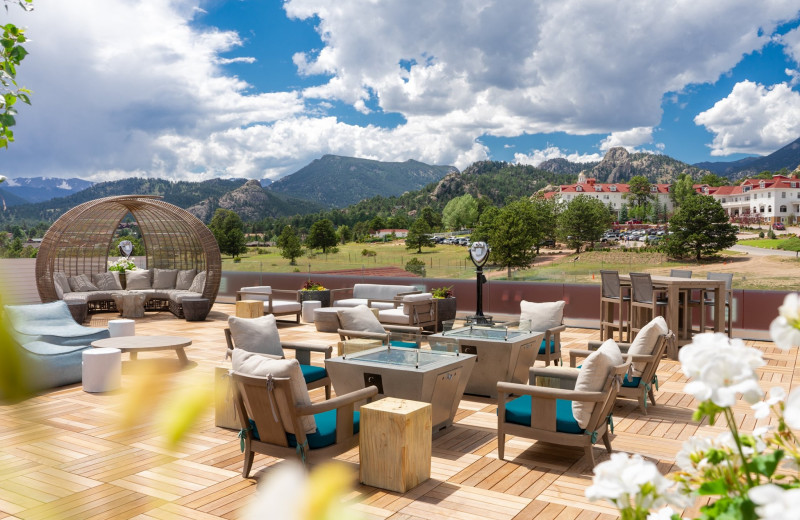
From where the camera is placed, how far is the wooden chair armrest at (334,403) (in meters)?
3.72

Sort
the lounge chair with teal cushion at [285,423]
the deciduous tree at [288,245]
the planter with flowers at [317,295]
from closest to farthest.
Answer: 1. the lounge chair with teal cushion at [285,423]
2. the planter with flowers at [317,295]
3. the deciduous tree at [288,245]

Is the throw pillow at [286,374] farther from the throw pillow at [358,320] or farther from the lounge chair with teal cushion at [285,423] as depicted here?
the throw pillow at [358,320]

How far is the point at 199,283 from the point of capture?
498 inches

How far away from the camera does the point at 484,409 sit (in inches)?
229

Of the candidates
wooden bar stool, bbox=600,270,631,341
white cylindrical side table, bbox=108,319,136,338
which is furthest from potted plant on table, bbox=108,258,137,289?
wooden bar stool, bbox=600,270,631,341

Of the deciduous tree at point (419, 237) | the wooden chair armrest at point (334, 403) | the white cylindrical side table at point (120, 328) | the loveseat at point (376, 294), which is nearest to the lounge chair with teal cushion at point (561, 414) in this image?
the wooden chair armrest at point (334, 403)

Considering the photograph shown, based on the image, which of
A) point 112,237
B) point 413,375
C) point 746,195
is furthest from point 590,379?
point 746,195

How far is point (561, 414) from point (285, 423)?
188cm

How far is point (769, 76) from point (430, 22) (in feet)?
467

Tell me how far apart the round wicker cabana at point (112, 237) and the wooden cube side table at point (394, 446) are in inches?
349

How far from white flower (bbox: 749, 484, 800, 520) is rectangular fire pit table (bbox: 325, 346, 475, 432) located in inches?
166

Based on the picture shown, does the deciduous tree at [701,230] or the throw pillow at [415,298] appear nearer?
the throw pillow at [415,298]

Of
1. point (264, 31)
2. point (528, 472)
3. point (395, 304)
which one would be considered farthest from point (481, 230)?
point (528, 472)

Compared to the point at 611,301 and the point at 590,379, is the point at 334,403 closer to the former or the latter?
the point at 590,379
